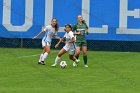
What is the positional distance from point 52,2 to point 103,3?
297cm

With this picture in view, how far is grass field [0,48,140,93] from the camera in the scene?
1380 cm

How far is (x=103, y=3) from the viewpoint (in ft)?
93.9

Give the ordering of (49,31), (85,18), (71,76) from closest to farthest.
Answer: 1. (71,76)
2. (49,31)
3. (85,18)

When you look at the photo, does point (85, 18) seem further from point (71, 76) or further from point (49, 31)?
point (71, 76)

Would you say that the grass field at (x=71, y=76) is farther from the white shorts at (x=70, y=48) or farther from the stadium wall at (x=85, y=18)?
the stadium wall at (x=85, y=18)

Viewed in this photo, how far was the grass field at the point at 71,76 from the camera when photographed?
45.3 feet

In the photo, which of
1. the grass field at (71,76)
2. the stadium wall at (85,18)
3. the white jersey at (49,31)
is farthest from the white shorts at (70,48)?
the stadium wall at (85,18)

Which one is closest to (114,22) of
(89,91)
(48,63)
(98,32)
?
(98,32)

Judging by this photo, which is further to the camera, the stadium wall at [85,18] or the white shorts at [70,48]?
the stadium wall at [85,18]

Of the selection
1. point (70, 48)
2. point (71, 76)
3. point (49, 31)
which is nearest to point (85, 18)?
point (49, 31)

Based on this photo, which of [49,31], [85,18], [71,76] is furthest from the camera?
[85,18]

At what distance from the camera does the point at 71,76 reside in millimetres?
16781

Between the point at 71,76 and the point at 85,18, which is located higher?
the point at 85,18

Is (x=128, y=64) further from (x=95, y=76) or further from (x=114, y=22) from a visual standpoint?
(x=114, y=22)
